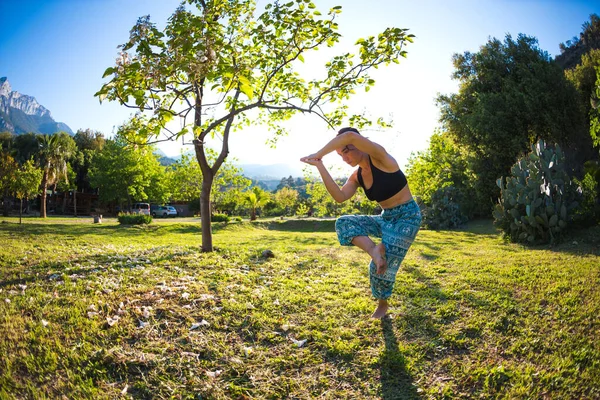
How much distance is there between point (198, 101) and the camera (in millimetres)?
8484

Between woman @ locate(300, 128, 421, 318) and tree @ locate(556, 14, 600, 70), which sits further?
tree @ locate(556, 14, 600, 70)

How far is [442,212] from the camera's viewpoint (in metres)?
20.6

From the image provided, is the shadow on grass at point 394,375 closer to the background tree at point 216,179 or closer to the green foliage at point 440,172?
the green foliage at point 440,172

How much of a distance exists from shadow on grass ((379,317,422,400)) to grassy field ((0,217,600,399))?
1 centimetres

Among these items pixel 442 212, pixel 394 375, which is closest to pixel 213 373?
pixel 394 375

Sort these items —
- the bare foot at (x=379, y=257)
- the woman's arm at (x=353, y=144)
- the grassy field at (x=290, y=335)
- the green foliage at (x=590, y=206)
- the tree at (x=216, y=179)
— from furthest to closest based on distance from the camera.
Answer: the tree at (x=216, y=179) < the green foliage at (x=590, y=206) < the bare foot at (x=379, y=257) < the woman's arm at (x=353, y=144) < the grassy field at (x=290, y=335)

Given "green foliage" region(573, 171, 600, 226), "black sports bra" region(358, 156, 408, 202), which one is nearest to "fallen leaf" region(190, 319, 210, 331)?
"black sports bra" region(358, 156, 408, 202)

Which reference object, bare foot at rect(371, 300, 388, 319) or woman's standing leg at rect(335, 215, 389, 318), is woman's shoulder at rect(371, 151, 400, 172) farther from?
bare foot at rect(371, 300, 388, 319)

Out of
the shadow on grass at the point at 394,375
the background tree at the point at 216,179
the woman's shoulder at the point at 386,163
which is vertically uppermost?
the background tree at the point at 216,179

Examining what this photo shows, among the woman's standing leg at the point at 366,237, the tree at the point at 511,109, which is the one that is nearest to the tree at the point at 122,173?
the tree at the point at 511,109

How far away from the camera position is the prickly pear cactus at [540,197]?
9188mm

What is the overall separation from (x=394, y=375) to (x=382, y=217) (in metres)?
1.76

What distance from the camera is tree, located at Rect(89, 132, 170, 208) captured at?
36.4 m

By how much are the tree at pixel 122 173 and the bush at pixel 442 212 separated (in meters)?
29.2
